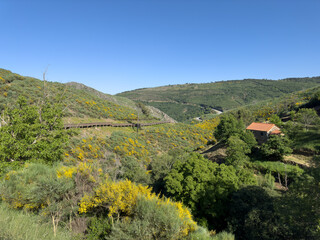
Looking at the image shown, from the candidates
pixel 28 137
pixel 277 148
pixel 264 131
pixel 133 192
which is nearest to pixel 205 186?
pixel 133 192

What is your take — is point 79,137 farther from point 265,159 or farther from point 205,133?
point 205,133

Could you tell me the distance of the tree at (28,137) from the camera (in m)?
14.8

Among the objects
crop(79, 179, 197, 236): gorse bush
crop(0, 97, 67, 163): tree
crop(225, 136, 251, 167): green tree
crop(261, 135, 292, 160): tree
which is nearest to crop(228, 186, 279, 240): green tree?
crop(79, 179, 197, 236): gorse bush

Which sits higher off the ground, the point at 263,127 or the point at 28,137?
the point at 263,127

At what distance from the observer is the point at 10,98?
105ft

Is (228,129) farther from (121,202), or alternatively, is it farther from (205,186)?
(121,202)

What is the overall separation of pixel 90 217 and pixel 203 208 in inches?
448

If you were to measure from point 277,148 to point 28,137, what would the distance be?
117 ft

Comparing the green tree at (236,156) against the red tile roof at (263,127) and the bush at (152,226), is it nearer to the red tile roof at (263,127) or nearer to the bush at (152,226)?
the red tile roof at (263,127)

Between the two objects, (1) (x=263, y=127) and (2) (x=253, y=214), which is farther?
(1) (x=263, y=127)

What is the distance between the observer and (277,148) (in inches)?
1139

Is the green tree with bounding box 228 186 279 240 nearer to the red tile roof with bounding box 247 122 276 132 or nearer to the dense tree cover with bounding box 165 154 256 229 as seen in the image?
the dense tree cover with bounding box 165 154 256 229

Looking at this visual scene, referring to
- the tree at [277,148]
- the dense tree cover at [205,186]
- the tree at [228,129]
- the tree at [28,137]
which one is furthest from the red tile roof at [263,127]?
the tree at [28,137]

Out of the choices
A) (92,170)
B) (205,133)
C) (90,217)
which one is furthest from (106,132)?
(205,133)
